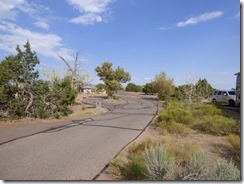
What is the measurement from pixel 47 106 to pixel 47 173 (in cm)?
1062

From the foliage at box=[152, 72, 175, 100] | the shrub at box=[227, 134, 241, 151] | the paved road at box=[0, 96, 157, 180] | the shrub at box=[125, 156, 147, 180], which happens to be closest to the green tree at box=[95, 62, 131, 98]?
the foliage at box=[152, 72, 175, 100]

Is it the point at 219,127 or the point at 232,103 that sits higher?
the point at 232,103

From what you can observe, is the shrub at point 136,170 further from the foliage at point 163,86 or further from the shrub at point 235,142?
the foliage at point 163,86

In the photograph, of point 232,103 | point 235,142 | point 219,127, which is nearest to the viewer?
point 235,142

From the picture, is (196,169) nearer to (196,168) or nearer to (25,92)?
(196,168)

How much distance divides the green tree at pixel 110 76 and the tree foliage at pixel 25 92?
958 inches

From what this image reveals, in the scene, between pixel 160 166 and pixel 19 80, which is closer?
pixel 160 166

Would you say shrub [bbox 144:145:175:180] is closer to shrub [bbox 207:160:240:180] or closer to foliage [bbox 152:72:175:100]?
shrub [bbox 207:160:240:180]

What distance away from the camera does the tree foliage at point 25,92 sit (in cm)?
1391

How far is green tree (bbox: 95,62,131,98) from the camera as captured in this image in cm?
4025

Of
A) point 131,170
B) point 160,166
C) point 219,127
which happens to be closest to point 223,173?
point 160,166

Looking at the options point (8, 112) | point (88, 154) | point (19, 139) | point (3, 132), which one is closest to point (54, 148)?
point (88, 154)

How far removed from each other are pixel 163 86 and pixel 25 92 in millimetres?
33267

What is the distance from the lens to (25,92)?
1491 cm
